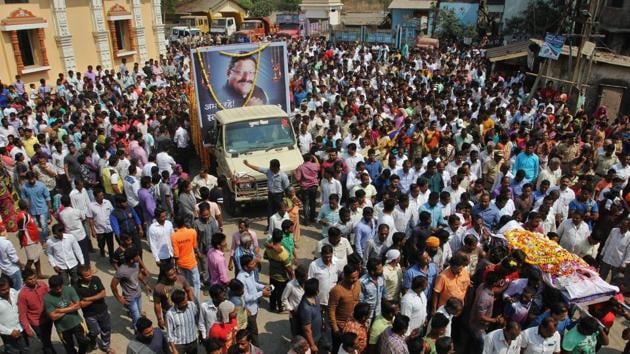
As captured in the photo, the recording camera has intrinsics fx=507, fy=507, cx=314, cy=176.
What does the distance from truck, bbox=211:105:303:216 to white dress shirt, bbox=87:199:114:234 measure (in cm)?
249

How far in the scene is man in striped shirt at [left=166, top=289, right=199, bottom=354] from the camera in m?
5.13

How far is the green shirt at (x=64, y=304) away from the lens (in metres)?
5.54

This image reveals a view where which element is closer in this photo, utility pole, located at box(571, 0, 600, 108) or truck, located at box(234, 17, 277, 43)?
utility pole, located at box(571, 0, 600, 108)

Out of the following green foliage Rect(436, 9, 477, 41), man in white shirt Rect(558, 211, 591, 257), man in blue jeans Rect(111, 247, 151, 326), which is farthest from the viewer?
green foliage Rect(436, 9, 477, 41)

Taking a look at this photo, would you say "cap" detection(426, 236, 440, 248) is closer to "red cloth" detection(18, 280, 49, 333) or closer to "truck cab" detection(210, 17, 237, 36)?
"red cloth" detection(18, 280, 49, 333)

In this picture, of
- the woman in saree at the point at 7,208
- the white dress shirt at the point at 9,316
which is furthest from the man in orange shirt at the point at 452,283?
the woman in saree at the point at 7,208

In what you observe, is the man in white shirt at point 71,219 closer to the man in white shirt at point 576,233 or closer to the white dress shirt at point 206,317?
the white dress shirt at point 206,317

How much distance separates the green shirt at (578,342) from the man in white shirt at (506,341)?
0.55 meters

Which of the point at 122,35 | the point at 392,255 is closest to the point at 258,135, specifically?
the point at 392,255

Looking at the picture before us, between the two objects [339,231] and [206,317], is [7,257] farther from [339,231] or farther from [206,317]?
[339,231]

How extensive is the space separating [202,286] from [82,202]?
229 centimetres

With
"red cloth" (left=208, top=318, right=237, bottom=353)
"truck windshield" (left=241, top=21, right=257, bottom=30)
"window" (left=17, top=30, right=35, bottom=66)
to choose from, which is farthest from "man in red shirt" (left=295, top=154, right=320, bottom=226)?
"truck windshield" (left=241, top=21, right=257, bottom=30)

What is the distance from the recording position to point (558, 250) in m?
5.95

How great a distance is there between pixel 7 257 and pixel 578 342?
681 centimetres
